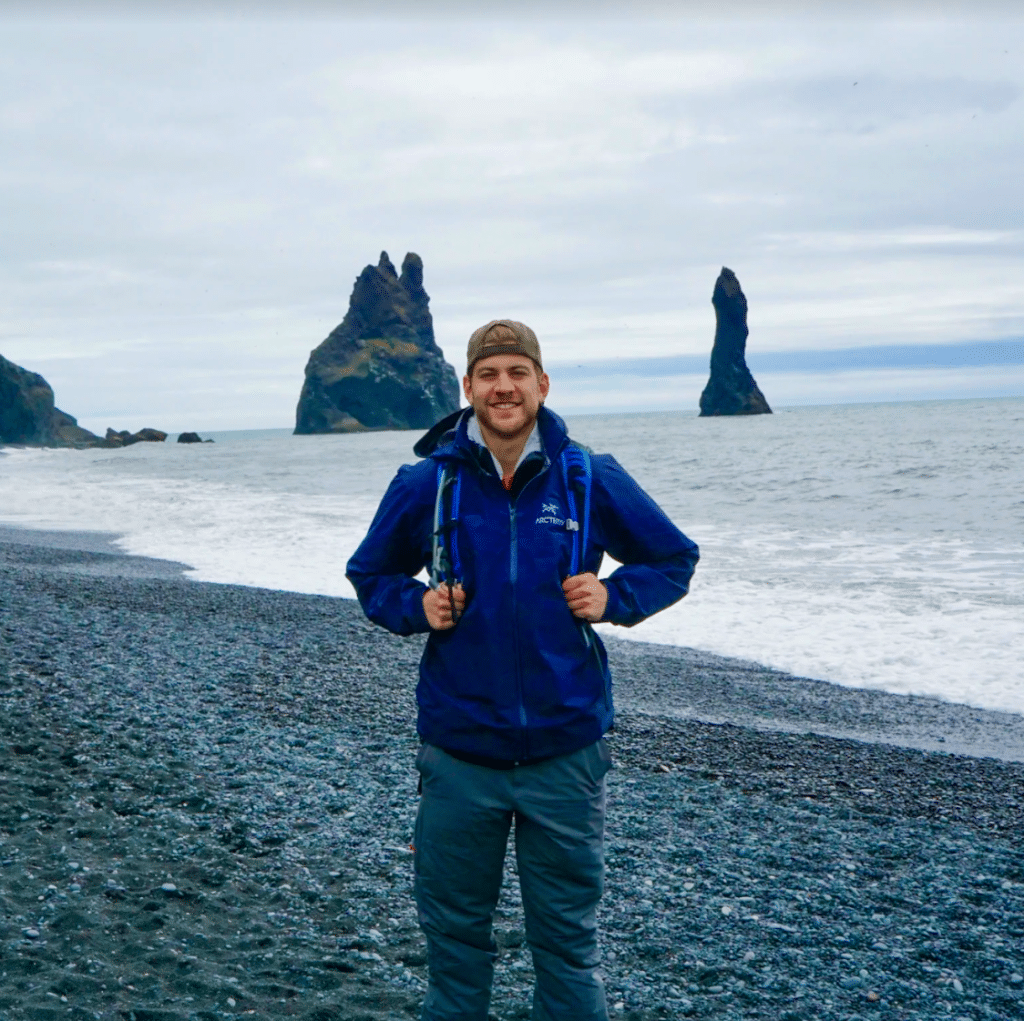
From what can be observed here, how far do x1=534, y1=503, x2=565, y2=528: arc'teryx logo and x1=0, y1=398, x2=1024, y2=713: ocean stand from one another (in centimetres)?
771

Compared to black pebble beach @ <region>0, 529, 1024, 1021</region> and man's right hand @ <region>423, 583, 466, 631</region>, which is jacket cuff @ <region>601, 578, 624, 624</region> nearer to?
man's right hand @ <region>423, 583, 466, 631</region>

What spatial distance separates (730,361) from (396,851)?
165559 millimetres

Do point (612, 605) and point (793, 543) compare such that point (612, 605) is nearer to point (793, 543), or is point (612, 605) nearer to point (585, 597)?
point (585, 597)

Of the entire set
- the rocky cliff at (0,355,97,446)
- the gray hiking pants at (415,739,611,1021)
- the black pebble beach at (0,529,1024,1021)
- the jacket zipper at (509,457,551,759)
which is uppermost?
the rocky cliff at (0,355,97,446)

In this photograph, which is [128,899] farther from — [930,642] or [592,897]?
[930,642]

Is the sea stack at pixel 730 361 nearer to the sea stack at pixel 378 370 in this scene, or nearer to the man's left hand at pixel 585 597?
the sea stack at pixel 378 370

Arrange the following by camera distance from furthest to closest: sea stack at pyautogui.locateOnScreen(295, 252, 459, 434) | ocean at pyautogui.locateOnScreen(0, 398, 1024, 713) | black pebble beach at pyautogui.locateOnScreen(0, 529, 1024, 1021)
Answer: sea stack at pyautogui.locateOnScreen(295, 252, 459, 434) < ocean at pyautogui.locateOnScreen(0, 398, 1024, 713) < black pebble beach at pyautogui.locateOnScreen(0, 529, 1024, 1021)

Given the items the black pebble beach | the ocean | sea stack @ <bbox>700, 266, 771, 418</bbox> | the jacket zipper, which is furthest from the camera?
sea stack @ <bbox>700, 266, 771, 418</bbox>

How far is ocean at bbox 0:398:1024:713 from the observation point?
37.9 ft

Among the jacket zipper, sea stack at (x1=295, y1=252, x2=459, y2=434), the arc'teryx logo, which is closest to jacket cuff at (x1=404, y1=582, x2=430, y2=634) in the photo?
the jacket zipper

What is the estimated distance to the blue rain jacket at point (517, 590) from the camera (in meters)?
2.88

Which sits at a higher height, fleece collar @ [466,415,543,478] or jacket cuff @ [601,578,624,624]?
fleece collar @ [466,415,543,478]

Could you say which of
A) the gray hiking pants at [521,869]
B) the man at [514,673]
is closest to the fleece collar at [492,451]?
the man at [514,673]

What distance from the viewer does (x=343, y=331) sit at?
172 metres
